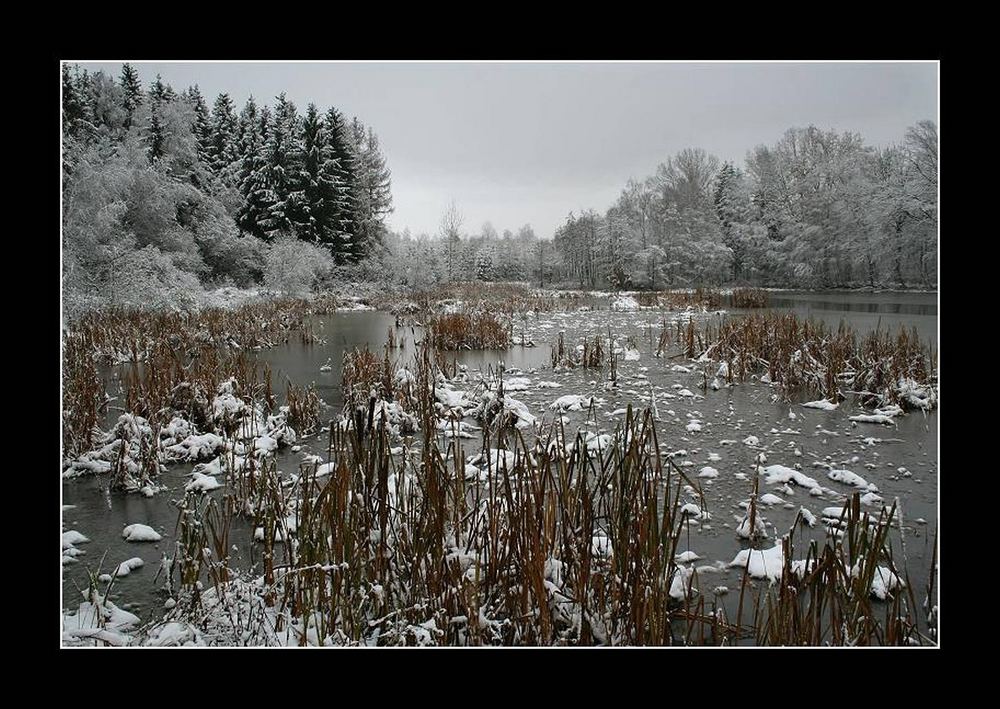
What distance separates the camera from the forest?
2387mm

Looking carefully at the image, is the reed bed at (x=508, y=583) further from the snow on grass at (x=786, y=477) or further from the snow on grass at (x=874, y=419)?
the snow on grass at (x=874, y=419)

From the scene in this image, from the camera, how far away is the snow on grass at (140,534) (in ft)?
6.49

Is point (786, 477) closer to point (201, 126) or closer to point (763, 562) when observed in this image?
point (763, 562)

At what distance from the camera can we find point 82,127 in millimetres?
2338

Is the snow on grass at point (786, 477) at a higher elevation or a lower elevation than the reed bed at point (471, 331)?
lower

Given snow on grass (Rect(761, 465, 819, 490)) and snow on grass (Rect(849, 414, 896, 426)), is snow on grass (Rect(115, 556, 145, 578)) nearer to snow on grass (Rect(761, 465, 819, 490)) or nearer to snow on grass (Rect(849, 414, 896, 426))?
snow on grass (Rect(761, 465, 819, 490))

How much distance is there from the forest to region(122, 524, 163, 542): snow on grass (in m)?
1.20

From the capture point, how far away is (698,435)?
9.22ft

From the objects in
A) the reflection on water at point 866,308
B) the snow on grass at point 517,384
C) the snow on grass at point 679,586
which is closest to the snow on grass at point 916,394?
the reflection on water at point 866,308

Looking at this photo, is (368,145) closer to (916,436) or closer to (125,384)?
(125,384)

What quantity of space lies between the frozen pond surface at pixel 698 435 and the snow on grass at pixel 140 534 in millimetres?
26

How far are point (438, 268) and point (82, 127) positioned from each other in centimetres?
188
